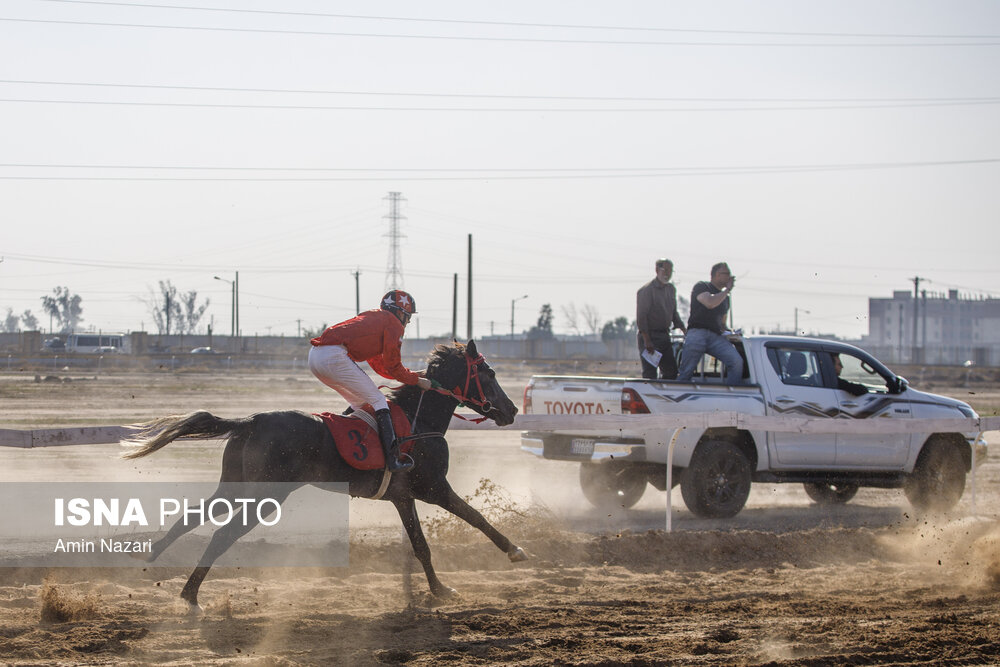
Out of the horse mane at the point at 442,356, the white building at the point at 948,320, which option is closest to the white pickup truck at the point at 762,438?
the horse mane at the point at 442,356

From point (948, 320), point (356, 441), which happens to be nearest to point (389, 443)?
point (356, 441)

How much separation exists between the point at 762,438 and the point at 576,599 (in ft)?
16.8

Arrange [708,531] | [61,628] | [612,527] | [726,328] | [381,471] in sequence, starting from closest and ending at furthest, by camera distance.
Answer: [61,628]
[381,471]
[708,531]
[612,527]
[726,328]

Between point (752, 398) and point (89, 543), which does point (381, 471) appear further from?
point (752, 398)

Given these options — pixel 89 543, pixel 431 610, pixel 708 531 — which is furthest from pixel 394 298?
pixel 708 531

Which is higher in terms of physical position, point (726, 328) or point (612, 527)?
point (726, 328)

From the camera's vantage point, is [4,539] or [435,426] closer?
[435,426]

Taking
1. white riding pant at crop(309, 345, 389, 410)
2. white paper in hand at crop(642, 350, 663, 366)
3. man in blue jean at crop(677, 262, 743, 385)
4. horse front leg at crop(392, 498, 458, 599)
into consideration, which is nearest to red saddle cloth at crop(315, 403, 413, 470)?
white riding pant at crop(309, 345, 389, 410)

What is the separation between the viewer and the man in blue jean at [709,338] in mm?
12352

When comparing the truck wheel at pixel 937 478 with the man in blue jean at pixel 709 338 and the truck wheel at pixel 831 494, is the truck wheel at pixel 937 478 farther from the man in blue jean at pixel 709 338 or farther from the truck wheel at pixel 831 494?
the man in blue jean at pixel 709 338

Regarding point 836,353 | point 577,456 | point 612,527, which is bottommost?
point 612,527

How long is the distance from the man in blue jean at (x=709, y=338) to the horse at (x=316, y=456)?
4.73 meters

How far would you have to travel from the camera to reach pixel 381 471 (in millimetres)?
7723

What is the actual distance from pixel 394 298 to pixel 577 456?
13.9ft
